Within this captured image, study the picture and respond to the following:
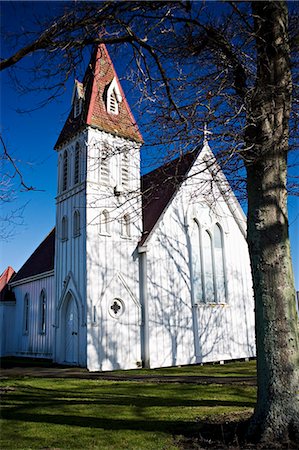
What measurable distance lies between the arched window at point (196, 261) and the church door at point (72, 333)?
5392mm

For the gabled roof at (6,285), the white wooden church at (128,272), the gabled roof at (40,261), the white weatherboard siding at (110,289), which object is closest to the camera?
the white weatherboard siding at (110,289)

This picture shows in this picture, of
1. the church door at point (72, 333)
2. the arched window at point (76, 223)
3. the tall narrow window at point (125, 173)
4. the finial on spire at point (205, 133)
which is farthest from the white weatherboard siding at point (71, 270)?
the finial on spire at point (205, 133)

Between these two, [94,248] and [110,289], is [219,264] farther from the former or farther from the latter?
[94,248]

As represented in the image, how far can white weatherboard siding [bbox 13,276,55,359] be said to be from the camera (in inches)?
789

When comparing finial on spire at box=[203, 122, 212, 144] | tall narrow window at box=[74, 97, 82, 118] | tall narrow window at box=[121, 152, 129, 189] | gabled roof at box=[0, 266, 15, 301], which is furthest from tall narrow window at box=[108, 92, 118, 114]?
finial on spire at box=[203, 122, 212, 144]

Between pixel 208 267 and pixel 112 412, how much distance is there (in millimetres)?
12447

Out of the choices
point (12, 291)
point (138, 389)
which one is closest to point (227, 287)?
point (138, 389)

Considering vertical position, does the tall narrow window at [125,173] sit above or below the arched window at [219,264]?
above

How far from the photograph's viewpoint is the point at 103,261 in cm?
1708

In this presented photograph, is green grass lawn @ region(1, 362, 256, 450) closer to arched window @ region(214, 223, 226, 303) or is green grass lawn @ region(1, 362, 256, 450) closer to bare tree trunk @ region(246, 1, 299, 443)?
bare tree trunk @ region(246, 1, 299, 443)

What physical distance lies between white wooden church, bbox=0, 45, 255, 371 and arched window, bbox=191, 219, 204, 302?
0.16 feet

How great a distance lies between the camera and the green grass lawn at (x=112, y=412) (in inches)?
229

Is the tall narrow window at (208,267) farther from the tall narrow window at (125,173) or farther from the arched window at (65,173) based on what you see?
the arched window at (65,173)

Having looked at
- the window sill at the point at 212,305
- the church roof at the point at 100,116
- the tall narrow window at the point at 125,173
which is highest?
the church roof at the point at 100,116
